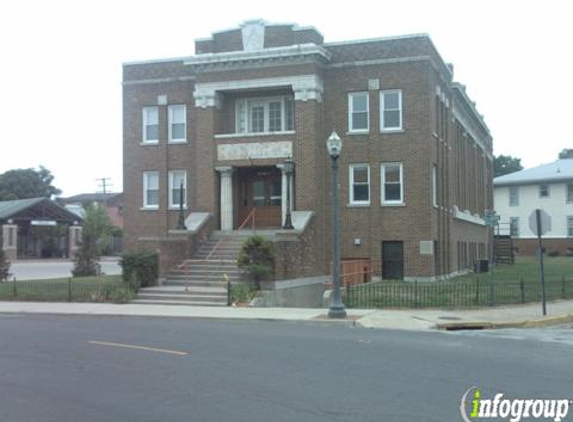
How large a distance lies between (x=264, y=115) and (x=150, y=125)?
19.0 ft

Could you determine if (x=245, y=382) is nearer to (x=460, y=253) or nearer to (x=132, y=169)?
(x=132, y=169)

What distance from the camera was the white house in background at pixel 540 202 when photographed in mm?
65375

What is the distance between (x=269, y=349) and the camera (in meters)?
12.7

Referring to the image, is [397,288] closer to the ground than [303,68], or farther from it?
closer to the ground

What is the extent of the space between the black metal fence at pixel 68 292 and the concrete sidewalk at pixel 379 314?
815mm

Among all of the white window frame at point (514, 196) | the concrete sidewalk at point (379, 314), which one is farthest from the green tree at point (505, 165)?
the concrete sidewalk at point (379, 314)

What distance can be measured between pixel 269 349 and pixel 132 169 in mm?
22221

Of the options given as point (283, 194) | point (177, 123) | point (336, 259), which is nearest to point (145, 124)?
point (177, 123)

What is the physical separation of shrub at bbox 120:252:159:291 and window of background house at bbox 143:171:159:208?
8.38 m

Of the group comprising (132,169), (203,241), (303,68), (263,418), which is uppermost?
(303,68)

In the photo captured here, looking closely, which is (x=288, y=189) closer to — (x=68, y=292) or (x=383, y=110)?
(x=383, y=110)

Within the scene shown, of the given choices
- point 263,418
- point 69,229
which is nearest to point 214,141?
point 263,418

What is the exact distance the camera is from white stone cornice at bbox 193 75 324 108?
2895 cm

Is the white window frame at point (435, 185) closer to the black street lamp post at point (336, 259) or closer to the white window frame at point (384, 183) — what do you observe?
the white window frame at point (384, 183)
